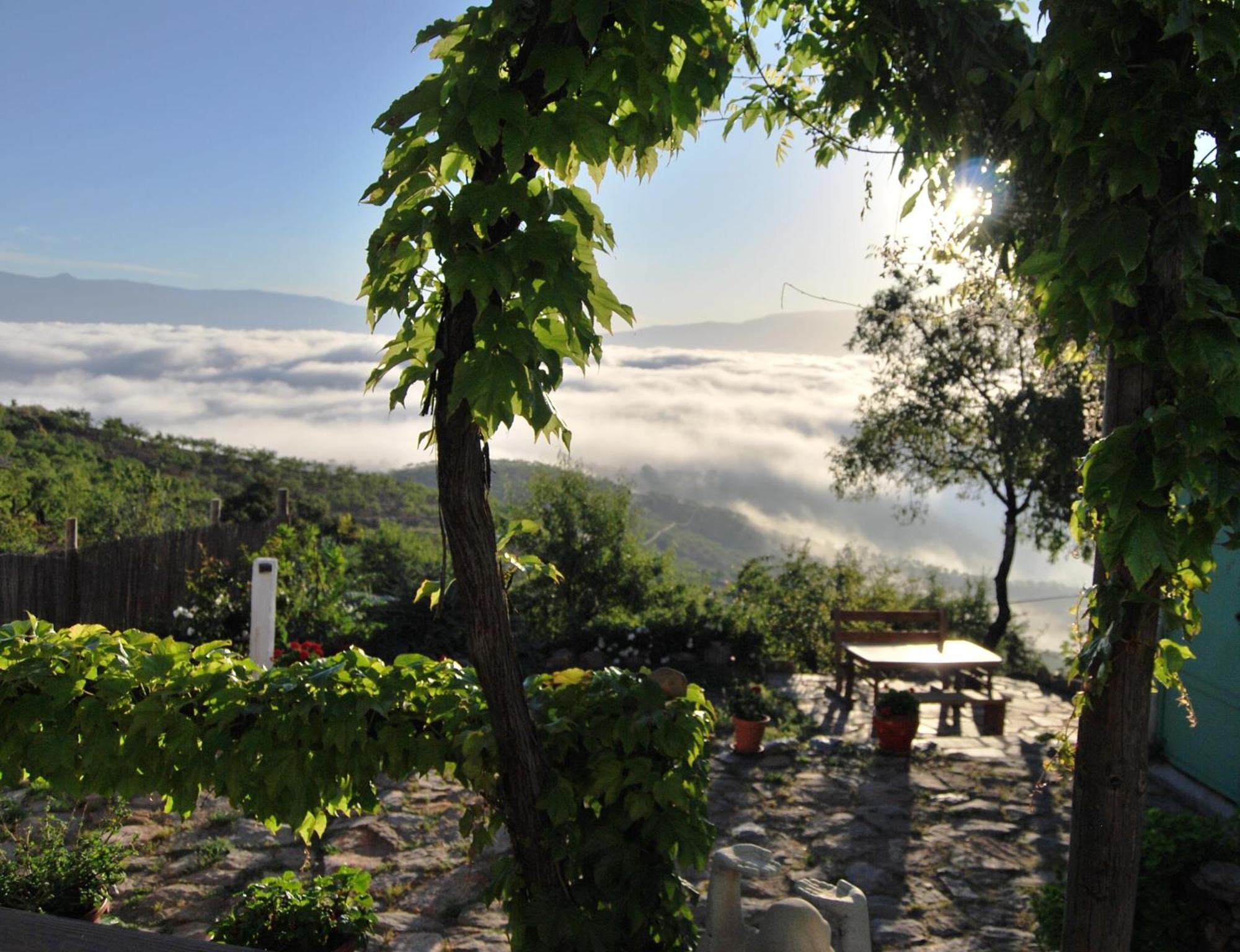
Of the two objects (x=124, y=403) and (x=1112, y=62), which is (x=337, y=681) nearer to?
(x=1112, y=62)

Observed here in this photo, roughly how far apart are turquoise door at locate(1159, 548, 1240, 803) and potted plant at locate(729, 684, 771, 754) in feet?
9.31

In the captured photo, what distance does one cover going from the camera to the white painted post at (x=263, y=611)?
685 cm

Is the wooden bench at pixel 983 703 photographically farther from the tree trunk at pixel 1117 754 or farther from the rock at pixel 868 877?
the tree trunk at pixel 1117 754

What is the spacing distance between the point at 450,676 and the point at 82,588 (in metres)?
7.31

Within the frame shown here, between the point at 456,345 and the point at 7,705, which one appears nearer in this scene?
the point at 456,345

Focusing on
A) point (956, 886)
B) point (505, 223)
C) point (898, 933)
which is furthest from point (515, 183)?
point (956, 886)

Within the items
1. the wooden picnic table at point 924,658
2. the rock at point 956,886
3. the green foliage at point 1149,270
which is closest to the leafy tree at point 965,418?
the wooden picnic table at point 924,658

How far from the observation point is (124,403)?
74.3 feet

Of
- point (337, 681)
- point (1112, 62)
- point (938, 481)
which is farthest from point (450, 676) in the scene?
point (938, 481)

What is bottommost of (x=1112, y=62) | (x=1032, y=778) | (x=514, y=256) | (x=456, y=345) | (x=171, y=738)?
(x=1032, y=778)

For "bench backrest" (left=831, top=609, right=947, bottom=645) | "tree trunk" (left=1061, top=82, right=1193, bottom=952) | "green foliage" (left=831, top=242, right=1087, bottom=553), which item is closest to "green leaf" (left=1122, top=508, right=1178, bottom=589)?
"tree trunk" (left=1061, top=82, right=1193, bottom=952)

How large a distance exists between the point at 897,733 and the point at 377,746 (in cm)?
531

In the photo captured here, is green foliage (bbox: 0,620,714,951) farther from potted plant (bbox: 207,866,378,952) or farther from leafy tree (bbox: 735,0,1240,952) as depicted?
leafy tree (bbox: 735,0,1240,952)

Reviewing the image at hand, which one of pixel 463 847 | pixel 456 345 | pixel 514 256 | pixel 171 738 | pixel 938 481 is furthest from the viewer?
pixel 938 481
